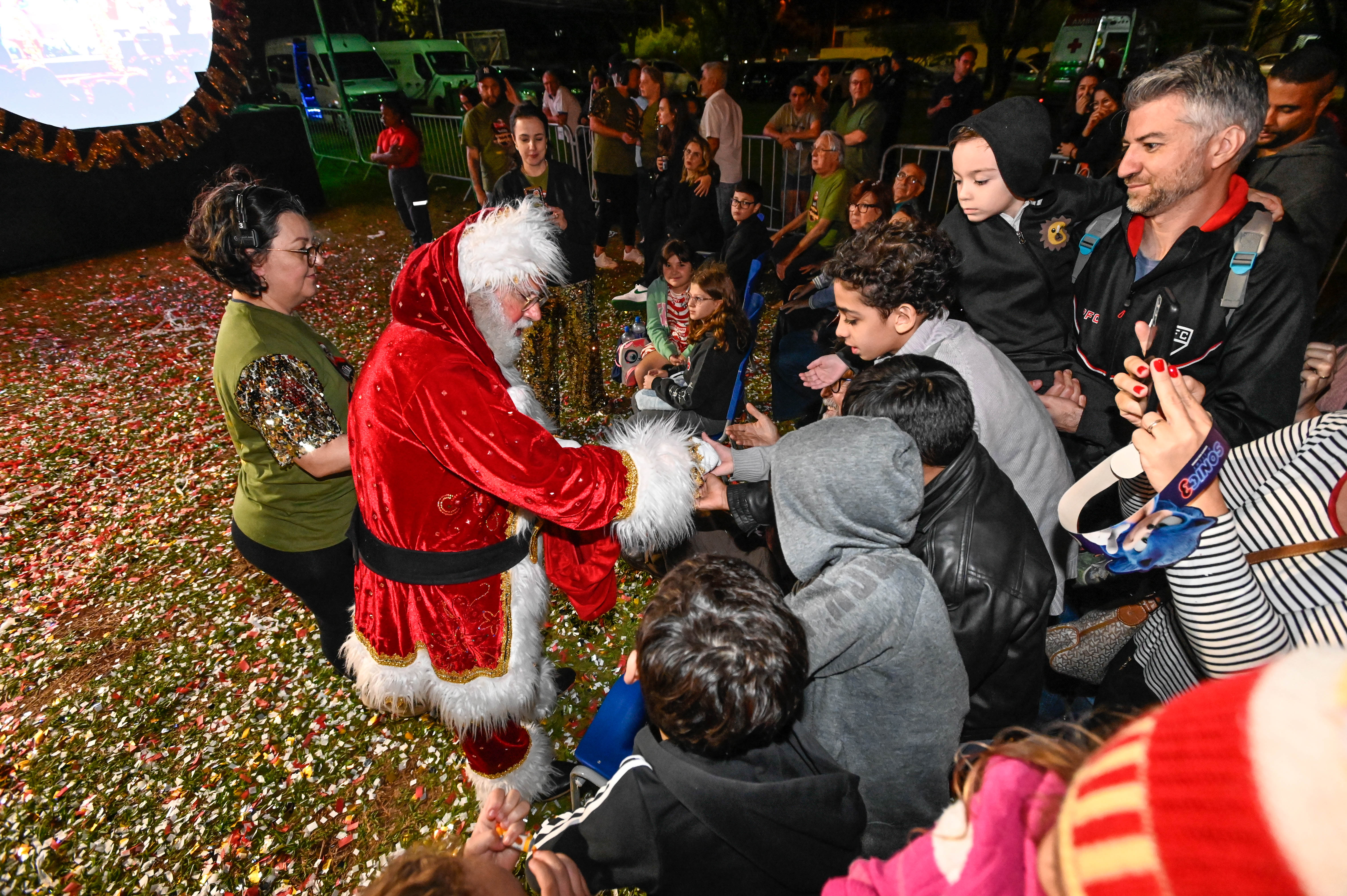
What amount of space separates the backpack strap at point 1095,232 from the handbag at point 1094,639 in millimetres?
1394

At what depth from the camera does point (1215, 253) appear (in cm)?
216

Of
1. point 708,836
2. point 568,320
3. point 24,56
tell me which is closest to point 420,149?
point 568,320

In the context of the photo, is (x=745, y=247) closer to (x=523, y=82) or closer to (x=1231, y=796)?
(x=1231, y=796)

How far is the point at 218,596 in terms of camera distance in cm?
390

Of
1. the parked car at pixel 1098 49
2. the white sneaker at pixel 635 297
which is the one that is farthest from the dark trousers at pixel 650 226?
the parked car at pixel 1098 49

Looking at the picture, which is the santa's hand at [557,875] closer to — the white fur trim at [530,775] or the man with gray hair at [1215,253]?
the white fur trim at [530,775]

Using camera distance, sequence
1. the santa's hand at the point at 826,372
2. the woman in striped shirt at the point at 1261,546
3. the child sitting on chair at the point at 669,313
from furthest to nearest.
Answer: the child sitting on chair at the point at 669,313 → the santa's hand at the point at 826,372 → the woman in striped shirt at the point at 1261,546

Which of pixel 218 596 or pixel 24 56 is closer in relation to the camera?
pixel 218 596

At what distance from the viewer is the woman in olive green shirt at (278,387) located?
7.19ft

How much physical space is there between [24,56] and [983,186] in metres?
13.0

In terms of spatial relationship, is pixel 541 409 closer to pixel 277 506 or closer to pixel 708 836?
pixel 277 506

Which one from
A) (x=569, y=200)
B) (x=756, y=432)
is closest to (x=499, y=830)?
(x=756, y=432)

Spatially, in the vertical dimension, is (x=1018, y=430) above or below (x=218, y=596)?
above

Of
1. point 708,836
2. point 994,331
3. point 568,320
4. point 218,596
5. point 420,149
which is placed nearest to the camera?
point 708,836
